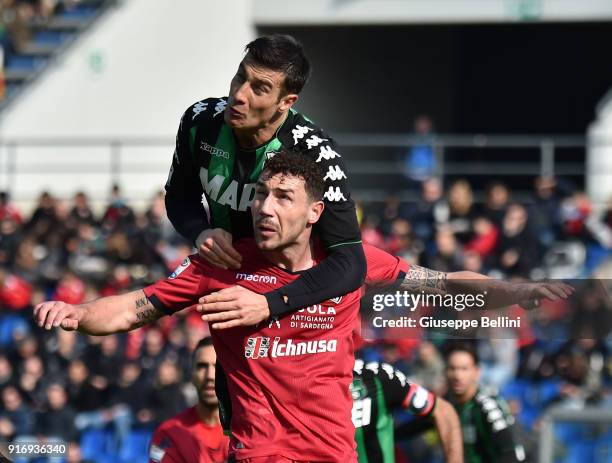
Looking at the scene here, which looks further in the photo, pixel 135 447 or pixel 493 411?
pixel 135 447

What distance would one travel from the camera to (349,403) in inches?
215

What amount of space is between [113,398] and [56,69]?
7.72 metres

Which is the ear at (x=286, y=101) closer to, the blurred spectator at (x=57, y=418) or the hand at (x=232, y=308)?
the hand at (x=232, y=308)

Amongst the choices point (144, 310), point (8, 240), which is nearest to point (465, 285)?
point (144, 310)

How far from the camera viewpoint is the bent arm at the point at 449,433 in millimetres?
6879

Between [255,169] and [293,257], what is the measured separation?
18.0 inches

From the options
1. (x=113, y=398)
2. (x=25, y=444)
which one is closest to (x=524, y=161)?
(x=113, y=398)

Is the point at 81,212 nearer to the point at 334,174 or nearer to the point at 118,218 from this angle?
the point at 118,218

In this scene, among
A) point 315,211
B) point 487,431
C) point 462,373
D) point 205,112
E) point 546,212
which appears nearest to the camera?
point 315,211

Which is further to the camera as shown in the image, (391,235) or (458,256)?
(391,235)

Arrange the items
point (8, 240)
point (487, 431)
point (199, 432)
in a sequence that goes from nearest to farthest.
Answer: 1. point (199, 432)
2. point (487, 431)
3. point (8, 240)

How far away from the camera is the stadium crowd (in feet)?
37.0

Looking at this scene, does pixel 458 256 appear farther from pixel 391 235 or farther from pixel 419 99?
pixel 419 99

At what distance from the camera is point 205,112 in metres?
5.73
